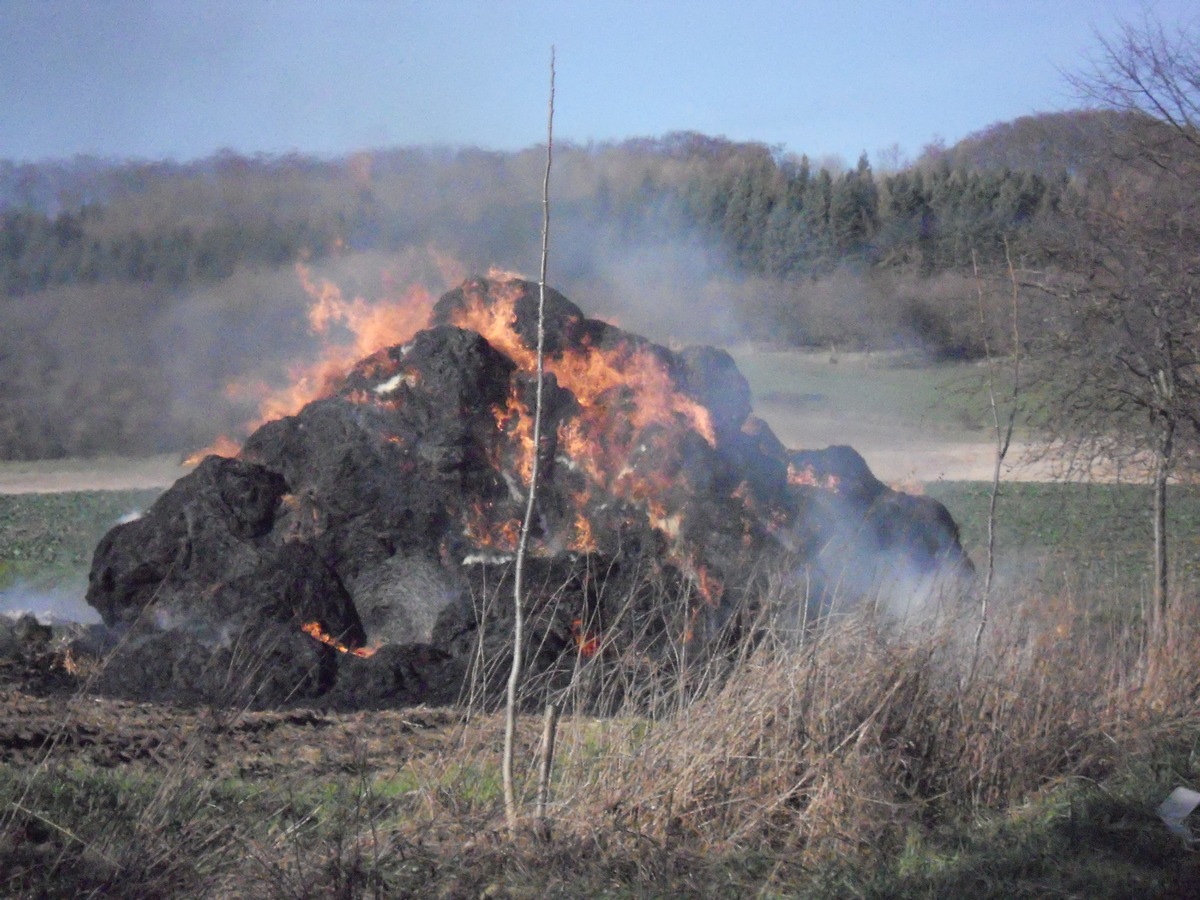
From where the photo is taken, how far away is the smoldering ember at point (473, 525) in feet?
32.3

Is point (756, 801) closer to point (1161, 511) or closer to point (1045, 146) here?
point (1161, 511)

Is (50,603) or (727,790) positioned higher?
(727,790)

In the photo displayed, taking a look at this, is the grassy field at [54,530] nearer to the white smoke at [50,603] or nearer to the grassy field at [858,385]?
the white smoke at [50,603]

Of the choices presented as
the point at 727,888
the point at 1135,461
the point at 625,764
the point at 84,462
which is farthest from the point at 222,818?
the point at 84,462

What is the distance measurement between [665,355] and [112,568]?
6.12 metres

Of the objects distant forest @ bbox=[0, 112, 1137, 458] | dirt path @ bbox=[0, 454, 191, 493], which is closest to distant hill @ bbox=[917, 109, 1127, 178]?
distant forest @ bbox=[0, 112, 1137, 458]

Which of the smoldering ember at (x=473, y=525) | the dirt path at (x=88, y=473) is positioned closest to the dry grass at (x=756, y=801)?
the smoldering ember at (x=473, y=525)

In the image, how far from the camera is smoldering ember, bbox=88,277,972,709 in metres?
9.84

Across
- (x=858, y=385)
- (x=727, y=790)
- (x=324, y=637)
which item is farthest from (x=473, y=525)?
(x=858, y=385)

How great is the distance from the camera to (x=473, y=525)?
1117 cm

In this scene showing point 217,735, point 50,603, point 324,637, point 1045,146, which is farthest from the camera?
point 1045,146

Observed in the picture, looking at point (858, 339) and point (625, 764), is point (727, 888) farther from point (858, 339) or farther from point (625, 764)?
point (858, 339)

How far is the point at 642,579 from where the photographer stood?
10312 mm

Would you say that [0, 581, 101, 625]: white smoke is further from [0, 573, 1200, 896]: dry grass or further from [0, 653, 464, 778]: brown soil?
[0, 573, 1200, 896]: dry grass
